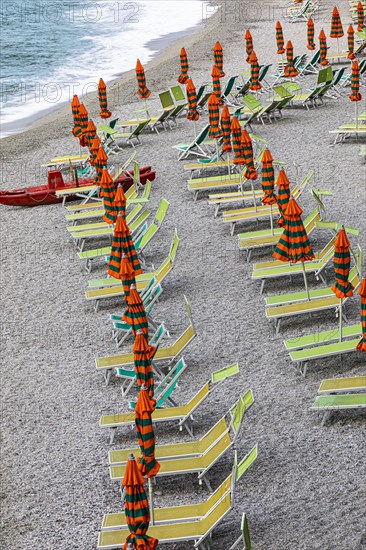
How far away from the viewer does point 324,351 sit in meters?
8.46

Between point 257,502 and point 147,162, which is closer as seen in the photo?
point 257,502

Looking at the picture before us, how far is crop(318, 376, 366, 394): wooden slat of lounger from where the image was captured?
7785mm

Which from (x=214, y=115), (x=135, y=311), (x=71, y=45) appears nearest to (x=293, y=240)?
(x=135, y=311)

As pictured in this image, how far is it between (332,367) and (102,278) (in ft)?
12.7

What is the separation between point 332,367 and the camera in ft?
28.5

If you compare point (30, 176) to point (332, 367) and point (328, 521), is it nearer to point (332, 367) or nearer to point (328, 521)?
point (332, 367)

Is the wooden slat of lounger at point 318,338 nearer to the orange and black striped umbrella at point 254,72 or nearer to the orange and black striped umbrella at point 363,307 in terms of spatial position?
the orange and black striped umbrella at point 363,307

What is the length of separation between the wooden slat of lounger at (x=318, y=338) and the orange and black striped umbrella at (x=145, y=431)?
2624 millimetres

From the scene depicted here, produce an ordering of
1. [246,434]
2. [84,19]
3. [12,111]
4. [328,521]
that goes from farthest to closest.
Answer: [84,19] → [12,111] → [246,434] → [328,521]

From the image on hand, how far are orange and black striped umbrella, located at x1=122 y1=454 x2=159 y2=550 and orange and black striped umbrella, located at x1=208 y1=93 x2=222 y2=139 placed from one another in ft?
30.2

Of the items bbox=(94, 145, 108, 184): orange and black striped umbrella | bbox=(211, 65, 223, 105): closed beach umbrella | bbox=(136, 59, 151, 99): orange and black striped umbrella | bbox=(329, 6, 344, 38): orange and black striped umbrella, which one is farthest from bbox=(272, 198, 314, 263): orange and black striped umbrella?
bbox=(329, 6, 344, 38): orange and black striped umbrella

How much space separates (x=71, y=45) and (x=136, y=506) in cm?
3799

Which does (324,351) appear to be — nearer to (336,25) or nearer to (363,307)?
(363,307)

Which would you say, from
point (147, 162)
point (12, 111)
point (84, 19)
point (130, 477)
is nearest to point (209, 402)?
point (130, 477)
